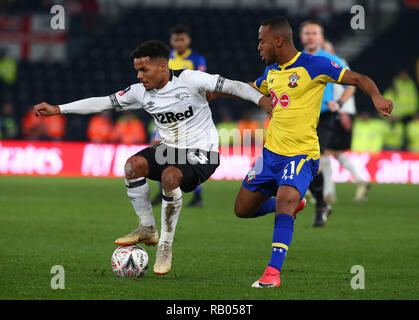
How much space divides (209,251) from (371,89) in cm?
257

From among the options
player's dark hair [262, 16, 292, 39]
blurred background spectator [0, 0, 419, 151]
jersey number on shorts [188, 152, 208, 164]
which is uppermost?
blurred background spectator [0, 0, 419, 151]

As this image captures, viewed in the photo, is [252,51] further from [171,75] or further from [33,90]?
[171,75]

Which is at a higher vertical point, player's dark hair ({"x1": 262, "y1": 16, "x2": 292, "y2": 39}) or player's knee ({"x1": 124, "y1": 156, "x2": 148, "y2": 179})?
player's dark hair ({"x1": 262, "y1": 16, "x2": 292, "y2": 39})

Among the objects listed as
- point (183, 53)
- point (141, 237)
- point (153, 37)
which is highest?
point (153, 37)

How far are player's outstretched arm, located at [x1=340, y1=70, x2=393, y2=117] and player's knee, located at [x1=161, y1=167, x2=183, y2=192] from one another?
1412 mm

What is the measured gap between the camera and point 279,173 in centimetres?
598

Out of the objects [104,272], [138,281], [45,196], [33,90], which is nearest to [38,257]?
[104,272]

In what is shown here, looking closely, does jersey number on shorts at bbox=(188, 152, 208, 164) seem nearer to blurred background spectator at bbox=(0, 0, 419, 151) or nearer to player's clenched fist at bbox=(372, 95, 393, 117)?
player's clenched fist at bbox=(372, 95, 393, 117)

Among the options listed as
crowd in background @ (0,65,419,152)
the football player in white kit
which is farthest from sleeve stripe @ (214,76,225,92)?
crowd in background @ (0,65,419,152)

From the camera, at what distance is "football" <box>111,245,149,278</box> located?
19.0 ft

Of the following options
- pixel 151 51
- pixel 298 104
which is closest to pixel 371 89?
pixel 298 104

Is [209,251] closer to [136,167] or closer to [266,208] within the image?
[266,208]

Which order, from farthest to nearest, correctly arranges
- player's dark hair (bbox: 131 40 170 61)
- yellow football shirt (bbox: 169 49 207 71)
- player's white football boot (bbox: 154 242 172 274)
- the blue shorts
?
yellow football shirt (bbox: 169 49 207 71), player's dark hair (bbox: 131 40 170 61), player's white football boot (bbox: 154 242 172 274), the blue shorts
